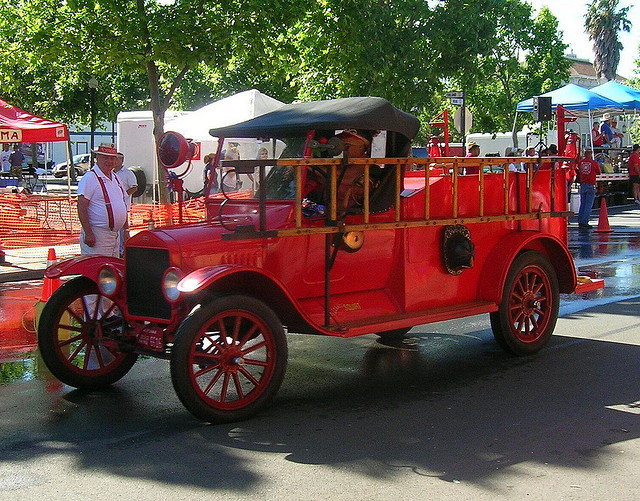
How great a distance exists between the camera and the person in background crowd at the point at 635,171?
88.3 ft

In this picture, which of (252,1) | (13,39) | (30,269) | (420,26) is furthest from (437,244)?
(420,26)

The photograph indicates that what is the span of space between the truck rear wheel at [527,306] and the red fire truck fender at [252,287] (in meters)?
2.00

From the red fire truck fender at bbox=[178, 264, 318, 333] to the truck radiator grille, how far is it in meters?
0.36

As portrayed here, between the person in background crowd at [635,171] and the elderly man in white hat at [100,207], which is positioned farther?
the person in background crowd at [635,171]

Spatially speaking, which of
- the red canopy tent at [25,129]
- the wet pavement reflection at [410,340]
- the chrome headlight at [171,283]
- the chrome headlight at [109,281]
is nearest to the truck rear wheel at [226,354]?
the chrome headlight at [171,283]

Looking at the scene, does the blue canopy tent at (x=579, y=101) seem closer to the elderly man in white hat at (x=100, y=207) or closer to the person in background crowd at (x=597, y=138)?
the person in background crowd at (x=597, y=138)

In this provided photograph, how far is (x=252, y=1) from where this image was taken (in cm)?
1581

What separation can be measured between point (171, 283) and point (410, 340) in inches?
125

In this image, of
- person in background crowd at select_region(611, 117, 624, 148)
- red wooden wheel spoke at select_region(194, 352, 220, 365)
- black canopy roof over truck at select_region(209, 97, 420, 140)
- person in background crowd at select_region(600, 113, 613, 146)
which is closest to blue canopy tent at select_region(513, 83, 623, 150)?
person in background crowd at select_region(600, 113, 613, 146)

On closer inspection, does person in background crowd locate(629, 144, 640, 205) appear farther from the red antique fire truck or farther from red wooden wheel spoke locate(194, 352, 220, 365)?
red wooden wheel spoke locate(194, 352, 220, 365)

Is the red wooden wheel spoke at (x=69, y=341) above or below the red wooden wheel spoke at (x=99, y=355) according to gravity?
above

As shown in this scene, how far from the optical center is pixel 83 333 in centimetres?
662

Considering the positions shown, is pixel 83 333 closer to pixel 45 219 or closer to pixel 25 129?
pixel 25 129

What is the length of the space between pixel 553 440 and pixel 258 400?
6.25 ft
